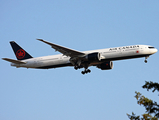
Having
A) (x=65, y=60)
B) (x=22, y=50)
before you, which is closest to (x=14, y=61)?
(x=22, y=50)

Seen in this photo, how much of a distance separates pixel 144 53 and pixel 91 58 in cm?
852

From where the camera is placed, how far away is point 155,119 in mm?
27672

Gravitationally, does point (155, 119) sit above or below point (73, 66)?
below

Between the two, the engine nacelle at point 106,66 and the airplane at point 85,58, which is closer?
the airplane at point 85,58

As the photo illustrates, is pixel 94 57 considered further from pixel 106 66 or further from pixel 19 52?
pixel 19 52

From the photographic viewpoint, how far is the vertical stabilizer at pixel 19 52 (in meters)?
55.7

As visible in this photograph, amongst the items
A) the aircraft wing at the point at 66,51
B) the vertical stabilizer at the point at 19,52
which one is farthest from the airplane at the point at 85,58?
the vertical stabilizer at the point at 19,52

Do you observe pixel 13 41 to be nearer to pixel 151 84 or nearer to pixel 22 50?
pixel 22 50

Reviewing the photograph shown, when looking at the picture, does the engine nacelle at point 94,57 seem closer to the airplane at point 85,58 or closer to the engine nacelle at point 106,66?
the airplane at point 85,58

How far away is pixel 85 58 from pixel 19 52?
1532 centimetres

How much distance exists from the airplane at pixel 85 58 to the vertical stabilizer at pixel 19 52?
59 centimetres

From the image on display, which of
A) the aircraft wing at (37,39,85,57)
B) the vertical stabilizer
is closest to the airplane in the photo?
the aircraft wing at (37,39,85,57)

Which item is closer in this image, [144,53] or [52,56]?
[144,53]

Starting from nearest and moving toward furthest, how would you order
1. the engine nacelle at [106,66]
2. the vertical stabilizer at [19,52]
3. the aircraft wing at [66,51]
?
1. the aircraft wing at [66,51]
2. the engine nacelle at [106,66]
3. the vertical stabilizer at [19,52]
